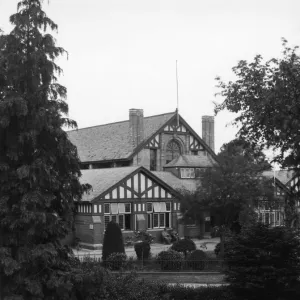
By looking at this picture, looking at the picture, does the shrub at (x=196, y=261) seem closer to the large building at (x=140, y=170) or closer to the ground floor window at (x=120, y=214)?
the large building at (x=140, y=170)

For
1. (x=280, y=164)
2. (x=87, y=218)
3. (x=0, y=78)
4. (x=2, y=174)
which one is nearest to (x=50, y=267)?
(x=2, y=174)

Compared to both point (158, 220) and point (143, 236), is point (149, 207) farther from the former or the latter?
point (143, 236)

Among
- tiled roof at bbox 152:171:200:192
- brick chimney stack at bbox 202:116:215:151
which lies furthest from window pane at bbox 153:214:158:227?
brick chimney stack at bbox 202:116:215:151

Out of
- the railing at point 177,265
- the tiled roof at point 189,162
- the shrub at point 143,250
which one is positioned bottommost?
the railing at point 177,265

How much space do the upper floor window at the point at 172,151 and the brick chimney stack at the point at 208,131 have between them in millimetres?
6395

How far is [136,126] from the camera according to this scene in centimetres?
5519

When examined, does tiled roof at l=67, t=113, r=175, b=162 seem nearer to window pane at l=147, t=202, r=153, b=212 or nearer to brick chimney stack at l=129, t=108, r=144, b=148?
brick chimney stack at l=129, t=108, r=144, b=148

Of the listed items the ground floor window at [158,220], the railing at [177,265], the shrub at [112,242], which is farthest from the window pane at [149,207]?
the railing at [177,265]

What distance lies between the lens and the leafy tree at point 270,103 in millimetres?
17375

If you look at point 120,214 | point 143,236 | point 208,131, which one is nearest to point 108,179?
point 120,214

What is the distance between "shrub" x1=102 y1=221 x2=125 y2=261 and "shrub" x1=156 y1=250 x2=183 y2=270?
269 centimetres

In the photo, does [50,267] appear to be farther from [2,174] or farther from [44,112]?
[44,112]

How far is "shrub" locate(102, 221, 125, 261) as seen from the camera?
31.6 m

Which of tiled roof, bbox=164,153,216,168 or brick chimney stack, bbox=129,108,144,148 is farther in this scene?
brick chimney stack, bbox=129,108,144,148
